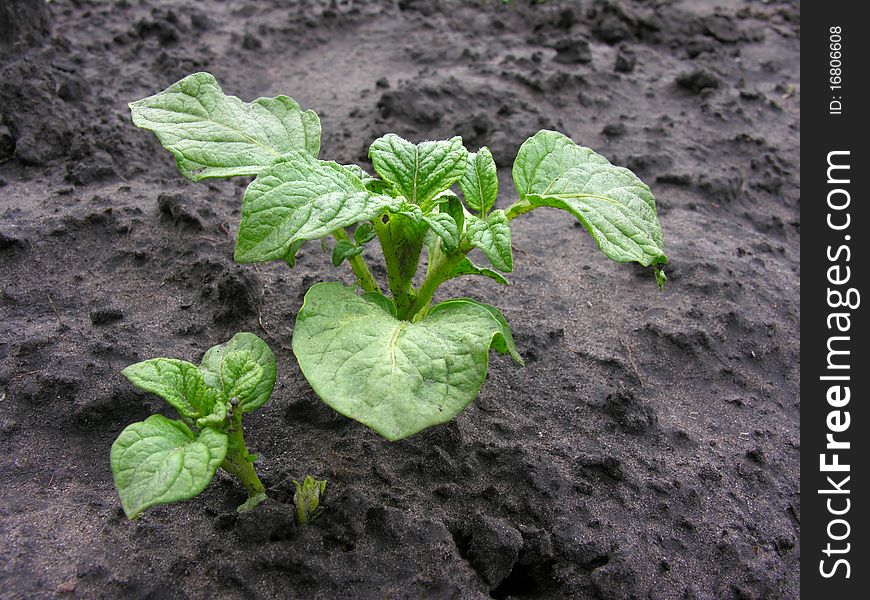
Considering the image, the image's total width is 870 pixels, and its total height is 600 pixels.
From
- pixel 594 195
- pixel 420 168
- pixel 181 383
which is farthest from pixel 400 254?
pixel 181 383

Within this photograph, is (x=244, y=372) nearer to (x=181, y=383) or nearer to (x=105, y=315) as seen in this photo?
(x=181, y=383)

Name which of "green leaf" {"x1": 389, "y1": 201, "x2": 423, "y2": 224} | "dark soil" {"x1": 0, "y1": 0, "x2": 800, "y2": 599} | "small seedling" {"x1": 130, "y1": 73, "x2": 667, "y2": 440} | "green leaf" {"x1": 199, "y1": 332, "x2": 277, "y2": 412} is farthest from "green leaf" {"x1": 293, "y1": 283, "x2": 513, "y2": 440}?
"dark soil" {"x1": 0, "y1": 0, "x2": 800, "y2": 599}

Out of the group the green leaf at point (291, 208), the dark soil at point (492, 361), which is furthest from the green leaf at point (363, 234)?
the dark soil at point (492, 361)

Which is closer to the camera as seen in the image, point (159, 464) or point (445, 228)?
point (159, 464)

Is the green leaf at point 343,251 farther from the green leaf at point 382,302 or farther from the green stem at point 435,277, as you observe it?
the green stem at point 435,277

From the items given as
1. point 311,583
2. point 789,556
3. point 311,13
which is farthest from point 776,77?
point 311,583

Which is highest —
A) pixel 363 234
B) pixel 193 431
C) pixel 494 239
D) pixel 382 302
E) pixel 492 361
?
pixel 494 239
